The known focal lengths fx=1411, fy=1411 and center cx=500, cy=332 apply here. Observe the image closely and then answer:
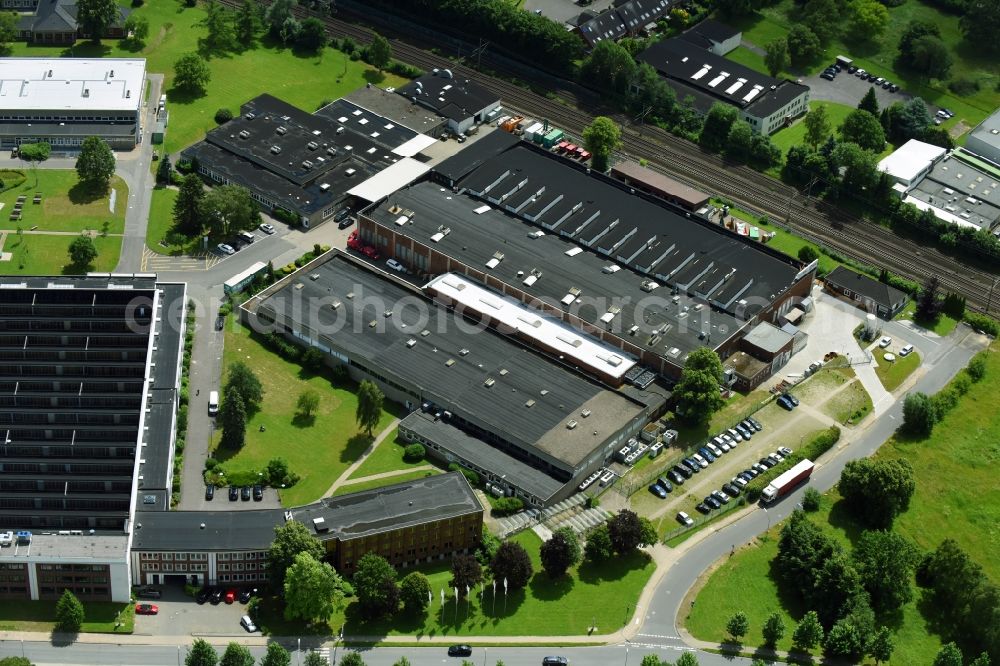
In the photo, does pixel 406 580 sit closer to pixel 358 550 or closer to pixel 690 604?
pixel 358 550

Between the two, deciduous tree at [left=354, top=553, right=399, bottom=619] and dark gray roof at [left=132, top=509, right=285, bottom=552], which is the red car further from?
deciduous tree at [left=354, top=553, right=399, bottom=619]

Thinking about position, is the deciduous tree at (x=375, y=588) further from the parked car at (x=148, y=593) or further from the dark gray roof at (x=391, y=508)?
the parked car at (x=148, y=593)

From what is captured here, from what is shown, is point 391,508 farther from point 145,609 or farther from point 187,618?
point 145,609

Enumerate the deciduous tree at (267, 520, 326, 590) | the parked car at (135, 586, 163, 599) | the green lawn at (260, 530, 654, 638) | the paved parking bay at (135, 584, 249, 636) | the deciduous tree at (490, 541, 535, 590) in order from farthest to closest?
the deciduous tree at (490, 541, 535, 590) < the parked car at (135, 586, 163, 599) < the green lawn at (260, 530, 654, 638) < the deciduous tree at (267, 520, 326, 590) < the paved parking bay at (135, 584, 249, 636)

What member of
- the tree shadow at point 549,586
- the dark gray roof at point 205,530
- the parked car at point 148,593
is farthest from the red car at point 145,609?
the tree shadow at point 549,586

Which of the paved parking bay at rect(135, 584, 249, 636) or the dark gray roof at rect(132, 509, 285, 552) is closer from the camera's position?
the paved parking bay at rect(135, 584, 249, 636)

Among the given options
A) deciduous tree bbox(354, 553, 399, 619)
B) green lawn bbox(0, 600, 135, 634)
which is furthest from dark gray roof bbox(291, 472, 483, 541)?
green lawn bbox(0, 600, 135, 634)

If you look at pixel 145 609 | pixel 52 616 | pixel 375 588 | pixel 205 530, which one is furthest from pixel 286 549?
pixel 52 616
